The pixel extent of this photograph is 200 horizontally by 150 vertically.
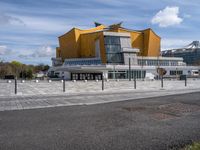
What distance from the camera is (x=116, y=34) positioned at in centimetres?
9712

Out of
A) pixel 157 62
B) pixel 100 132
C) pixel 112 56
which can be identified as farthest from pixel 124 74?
pixel 100 132

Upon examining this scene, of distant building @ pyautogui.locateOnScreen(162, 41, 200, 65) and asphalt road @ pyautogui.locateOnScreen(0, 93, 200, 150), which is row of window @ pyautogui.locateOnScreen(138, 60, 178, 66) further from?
asphalt road @ pyautogui.locateOnScreen(0, 93, 200, 150)

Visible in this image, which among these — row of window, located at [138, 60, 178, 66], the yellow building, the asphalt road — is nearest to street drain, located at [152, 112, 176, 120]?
the asphalt road

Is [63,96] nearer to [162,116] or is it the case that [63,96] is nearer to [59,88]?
[59,88]

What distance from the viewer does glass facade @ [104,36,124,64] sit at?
3716 inches

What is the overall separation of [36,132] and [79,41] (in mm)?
106247

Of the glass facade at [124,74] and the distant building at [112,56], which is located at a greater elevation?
the distant building at [112,56]

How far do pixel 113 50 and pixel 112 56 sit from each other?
257 centimetres

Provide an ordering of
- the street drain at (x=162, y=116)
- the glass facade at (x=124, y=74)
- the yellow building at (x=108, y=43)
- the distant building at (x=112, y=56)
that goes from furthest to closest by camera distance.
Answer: the yellow building at (x=108, y=43)
the glass facade at (x=124, y=74)
the distant building at (x=112, y=56)
the street drain at (x=162, y=116)

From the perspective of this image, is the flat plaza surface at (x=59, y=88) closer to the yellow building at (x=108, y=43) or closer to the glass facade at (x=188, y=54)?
the yellow building at (x=108, y=43)

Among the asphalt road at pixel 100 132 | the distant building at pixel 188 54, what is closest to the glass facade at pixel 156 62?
the distant building at pixel 188 54

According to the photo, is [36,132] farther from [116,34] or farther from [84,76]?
[116,34]

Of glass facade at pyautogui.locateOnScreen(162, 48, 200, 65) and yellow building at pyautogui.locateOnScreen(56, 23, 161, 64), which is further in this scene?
glass facade at pyautogui.locateOnScreen(162, 48, 200, 65)

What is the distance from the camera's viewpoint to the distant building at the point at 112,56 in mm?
81688
